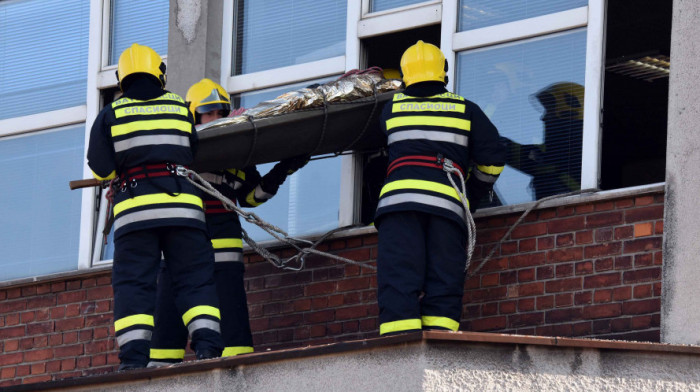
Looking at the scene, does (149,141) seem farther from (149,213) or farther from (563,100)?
(563,100)

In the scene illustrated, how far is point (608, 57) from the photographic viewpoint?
39.8 ft

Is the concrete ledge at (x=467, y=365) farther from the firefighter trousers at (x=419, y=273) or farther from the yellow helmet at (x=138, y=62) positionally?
the yellow helmet at (x=138, y=62)

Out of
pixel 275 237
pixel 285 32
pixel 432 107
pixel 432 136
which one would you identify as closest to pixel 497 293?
pixel 432 136

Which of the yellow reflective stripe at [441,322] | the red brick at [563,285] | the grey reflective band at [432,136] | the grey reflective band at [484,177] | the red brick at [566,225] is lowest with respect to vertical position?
the yellow reflective stripe at [441,322]

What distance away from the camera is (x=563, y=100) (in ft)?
28.4

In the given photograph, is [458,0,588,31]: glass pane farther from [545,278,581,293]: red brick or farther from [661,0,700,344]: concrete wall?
[545,278,581,293]: red brick

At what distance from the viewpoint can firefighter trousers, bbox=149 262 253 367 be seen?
887 centimetres

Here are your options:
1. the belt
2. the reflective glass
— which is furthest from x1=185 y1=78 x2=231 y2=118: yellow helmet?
the belt

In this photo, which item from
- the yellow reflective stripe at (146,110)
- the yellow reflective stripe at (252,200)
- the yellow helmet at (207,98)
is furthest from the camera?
the yellow reflective stripe at (252,200)

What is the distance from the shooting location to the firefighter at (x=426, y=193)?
7930 millimetres

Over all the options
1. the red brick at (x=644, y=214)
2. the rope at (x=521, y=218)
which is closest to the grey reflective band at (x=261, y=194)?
the rope at (x=521, y=218)

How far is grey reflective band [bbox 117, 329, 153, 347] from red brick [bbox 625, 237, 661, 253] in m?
2.55

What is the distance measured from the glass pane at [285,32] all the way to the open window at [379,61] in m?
0.20

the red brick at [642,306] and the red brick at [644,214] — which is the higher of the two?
the red brick at [644,214]
